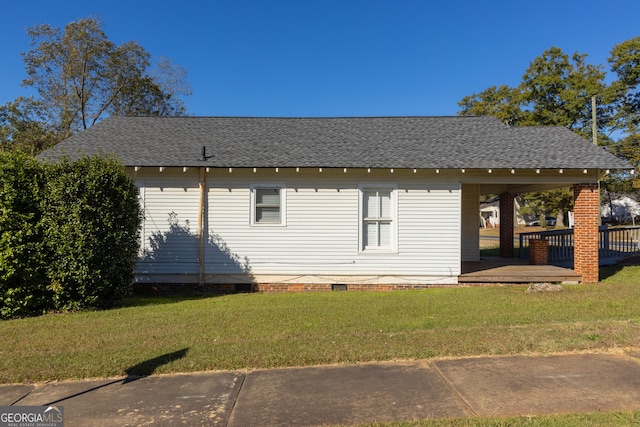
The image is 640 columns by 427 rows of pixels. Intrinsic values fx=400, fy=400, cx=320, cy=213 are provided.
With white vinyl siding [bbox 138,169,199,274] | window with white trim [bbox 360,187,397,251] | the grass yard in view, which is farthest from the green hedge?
window with white trim [bbox 360,187,397,251]

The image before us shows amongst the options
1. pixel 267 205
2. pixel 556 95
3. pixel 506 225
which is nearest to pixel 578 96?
pixel 556 95

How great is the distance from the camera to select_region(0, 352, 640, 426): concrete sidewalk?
3.52 meters

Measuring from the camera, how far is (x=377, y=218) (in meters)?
10.4

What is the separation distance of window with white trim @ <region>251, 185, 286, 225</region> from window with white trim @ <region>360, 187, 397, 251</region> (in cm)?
216

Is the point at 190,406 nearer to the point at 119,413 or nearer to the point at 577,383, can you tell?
the point at 119,413

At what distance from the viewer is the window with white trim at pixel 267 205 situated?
34.0 ft

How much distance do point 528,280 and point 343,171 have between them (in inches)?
217

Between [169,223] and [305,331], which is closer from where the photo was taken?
[305,331]

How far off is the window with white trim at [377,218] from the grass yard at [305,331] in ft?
5.84

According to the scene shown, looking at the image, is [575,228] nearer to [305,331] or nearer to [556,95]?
[305,331]

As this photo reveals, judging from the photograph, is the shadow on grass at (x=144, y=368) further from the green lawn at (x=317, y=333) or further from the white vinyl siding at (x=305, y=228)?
the white vinyl siding at (x=305, y=228)

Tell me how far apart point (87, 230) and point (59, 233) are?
18.0 inches

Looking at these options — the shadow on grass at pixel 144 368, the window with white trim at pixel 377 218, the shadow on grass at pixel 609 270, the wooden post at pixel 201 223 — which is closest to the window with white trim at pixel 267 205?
the wooden post at pixel 201 223

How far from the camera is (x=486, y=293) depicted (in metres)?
9.16
